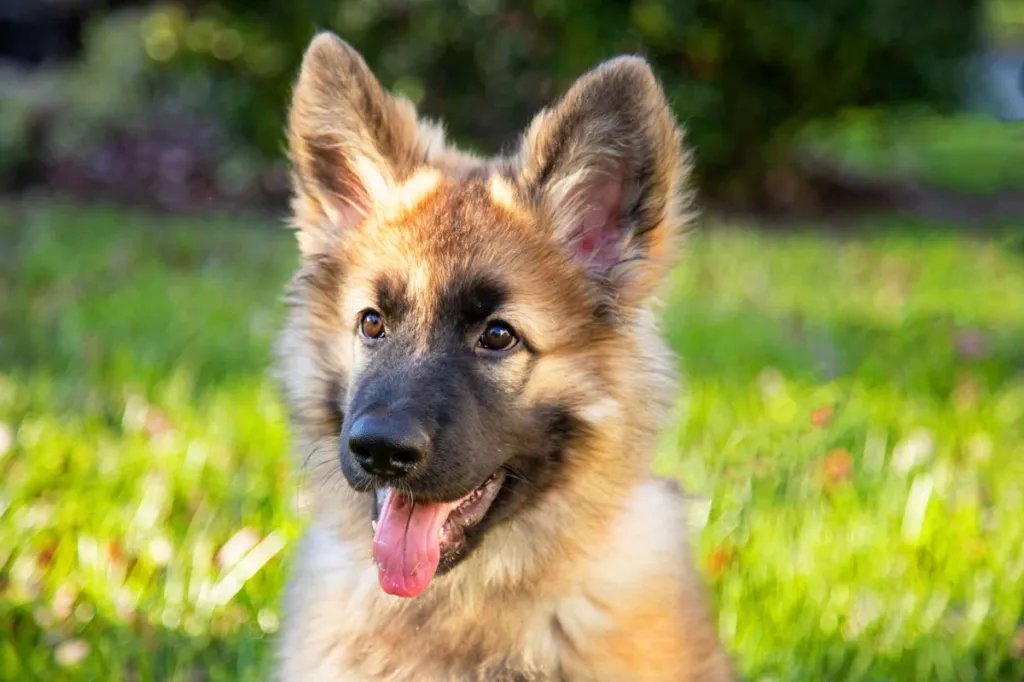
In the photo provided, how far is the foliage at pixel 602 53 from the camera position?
10.5 m

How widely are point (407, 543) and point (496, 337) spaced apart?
0.52 metres

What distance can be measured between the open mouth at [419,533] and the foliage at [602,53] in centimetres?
811

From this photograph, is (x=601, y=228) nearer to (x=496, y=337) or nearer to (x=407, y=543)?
(x=496, y=337)

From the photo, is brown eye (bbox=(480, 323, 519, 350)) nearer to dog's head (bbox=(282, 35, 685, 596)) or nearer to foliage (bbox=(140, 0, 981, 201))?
dog's head (bbox=(282, 35, 685, 596))

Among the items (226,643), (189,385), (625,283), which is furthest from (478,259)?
(189,385)

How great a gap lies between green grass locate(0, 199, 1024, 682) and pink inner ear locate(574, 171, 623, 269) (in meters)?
1.26

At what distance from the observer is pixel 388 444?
2518 millimetres

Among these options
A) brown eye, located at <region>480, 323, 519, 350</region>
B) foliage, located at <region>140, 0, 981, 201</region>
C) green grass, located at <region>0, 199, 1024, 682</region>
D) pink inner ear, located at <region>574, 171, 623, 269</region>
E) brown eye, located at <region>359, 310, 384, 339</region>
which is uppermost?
foliage, located at <region>140, 0, 981, 201</region>

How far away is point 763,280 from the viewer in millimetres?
8352

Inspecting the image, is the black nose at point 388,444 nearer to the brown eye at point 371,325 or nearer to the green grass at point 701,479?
the brown eye at point 371,325

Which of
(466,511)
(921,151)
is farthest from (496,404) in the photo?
(921,151)

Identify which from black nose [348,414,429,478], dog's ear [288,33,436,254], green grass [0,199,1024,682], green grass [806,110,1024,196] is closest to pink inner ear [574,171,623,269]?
dog's ear [288,33,436,254]

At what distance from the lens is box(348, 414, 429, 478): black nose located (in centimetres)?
252

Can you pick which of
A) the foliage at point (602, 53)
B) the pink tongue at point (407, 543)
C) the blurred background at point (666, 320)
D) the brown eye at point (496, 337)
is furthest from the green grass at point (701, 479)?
the foliage at point (602, 53)
